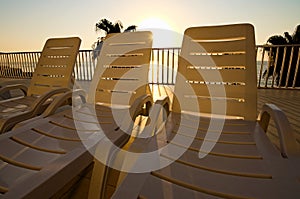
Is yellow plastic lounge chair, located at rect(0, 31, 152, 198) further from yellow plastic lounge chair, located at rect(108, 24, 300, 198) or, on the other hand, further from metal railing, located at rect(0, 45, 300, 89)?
metal railing, located at rect(0, 45, 300, 89)

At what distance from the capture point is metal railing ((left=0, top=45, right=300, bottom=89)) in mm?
4614

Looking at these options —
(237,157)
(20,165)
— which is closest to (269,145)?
(237,157)

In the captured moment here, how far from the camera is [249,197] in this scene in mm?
623

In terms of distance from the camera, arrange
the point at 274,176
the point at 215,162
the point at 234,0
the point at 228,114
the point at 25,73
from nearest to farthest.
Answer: the point at 274,176 → the point at 215,162 → the point at 228,114 → the point at 234,0 → the point at 25,73

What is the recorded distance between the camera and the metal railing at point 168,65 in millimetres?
4614

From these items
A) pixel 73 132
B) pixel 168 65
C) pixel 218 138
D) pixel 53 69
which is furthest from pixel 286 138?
pixel 168 65

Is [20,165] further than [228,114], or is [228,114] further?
[228,114]

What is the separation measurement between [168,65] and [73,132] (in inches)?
175

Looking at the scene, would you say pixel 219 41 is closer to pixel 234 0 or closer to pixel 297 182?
pixel 297 182

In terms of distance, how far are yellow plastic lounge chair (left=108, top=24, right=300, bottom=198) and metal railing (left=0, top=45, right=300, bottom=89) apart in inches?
82.8

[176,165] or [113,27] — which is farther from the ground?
[113,27]

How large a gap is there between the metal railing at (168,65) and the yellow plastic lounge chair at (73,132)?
191cm

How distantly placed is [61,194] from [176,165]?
3.09 feet

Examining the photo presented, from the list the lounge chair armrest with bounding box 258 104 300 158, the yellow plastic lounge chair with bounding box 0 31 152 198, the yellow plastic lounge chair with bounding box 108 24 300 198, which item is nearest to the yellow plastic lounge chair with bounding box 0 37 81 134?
the yellow plastic lounge chair with bounding box 0 31 152 198
